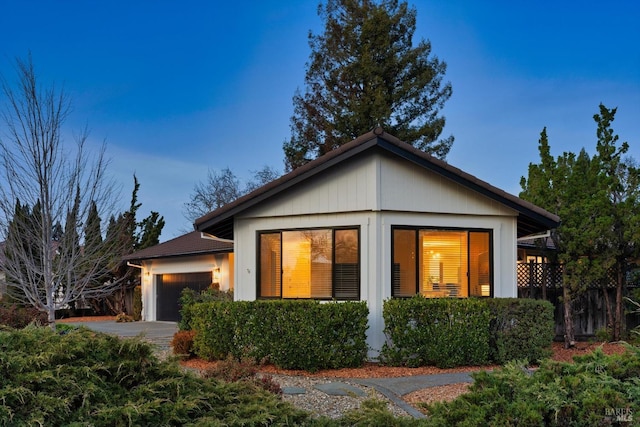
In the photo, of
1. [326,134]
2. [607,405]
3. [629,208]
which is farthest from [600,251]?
[326,134]

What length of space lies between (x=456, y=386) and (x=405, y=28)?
22.0 m

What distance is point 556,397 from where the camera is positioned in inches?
150

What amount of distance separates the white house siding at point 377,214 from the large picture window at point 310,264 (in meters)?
0.16

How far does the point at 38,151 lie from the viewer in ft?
35.4

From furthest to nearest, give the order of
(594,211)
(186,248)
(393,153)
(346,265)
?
1. (186,248)
2. (594,211)
3. (346,265)
4. (393,153)

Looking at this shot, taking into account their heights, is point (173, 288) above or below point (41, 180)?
below

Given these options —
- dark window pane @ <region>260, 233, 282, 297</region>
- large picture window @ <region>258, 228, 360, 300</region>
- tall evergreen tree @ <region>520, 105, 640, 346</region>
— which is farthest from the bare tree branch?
tall evergreen tree @ <region>520, 105, 640, 346</region>

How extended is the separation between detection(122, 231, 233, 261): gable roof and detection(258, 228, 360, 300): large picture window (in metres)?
6.71

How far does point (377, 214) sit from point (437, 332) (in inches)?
93.3

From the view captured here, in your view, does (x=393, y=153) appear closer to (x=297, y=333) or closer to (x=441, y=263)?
(x=441, y=263)

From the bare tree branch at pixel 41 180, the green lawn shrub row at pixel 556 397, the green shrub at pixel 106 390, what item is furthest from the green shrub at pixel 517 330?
the bare tree branch at pixel 41 180

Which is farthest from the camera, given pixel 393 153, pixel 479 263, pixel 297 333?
pixel 479 263

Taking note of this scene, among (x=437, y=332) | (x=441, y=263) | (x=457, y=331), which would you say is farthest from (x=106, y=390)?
(x=441, y=263)

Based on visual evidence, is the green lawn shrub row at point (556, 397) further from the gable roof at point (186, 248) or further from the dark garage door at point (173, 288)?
the dark garage door at point (173, 288)
